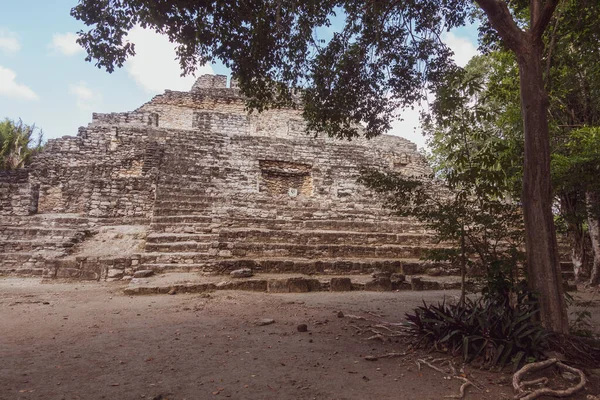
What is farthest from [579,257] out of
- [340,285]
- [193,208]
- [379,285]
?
[193,208]

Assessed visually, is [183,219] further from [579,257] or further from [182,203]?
[579,257]

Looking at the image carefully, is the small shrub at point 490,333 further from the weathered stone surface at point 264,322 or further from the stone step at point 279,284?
the stone step at point 279,284

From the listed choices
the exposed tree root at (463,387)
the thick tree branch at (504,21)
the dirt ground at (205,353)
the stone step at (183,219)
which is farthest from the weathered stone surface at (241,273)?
the thick tree branch at (504,21)

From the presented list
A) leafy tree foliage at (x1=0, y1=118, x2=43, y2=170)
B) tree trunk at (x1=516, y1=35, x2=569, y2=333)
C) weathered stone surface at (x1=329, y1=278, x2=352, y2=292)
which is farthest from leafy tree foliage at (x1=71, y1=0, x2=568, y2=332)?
leafy tree foliage at (x1=0, y1=118, x2=43, y2=170)

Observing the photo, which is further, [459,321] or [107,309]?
[107,309]

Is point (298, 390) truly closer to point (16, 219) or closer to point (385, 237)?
point (385, 237)

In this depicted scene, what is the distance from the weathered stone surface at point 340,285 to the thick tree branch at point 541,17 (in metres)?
4.89

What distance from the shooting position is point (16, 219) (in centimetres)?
945

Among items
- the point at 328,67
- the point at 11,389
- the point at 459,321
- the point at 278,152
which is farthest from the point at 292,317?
the point at 278,152

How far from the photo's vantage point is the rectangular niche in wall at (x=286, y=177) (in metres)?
12.4

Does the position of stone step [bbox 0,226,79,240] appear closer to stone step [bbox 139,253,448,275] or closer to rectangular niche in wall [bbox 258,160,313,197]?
stone step [bbox 139,253,448,275]

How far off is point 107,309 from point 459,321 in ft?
15.3

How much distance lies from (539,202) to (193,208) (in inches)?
321

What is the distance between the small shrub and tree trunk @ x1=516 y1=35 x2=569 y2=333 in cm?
19
